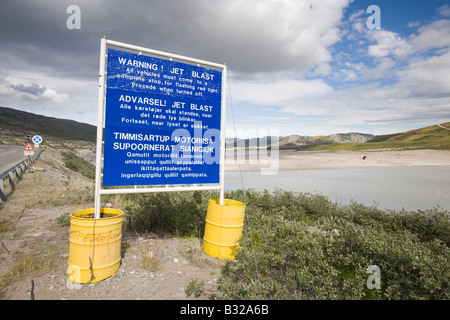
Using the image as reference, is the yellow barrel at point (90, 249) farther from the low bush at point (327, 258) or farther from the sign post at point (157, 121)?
the low bush at point (327, 258)

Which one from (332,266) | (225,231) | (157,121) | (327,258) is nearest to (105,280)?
(225,231)

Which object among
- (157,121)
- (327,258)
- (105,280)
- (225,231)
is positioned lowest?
(105,280)

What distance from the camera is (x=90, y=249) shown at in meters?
4.12

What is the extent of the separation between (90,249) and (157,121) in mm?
2550

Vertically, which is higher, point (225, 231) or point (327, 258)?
point (225, 231)

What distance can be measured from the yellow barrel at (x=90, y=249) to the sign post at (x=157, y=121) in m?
0.43

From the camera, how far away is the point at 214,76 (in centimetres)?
582

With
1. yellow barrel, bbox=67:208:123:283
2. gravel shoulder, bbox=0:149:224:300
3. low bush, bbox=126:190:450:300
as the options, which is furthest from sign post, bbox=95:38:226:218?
low bush, bbox=126:190:450:300

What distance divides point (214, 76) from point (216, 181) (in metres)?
2.39

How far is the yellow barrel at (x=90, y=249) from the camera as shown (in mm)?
4086

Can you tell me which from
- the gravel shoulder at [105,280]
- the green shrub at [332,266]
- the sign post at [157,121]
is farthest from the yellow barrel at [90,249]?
the green shrub at [332,266]

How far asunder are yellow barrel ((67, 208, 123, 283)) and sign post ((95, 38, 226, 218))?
0.43 metres

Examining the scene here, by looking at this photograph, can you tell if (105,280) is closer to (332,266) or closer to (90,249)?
(90,249)

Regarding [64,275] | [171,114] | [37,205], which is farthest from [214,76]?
[37,205]
